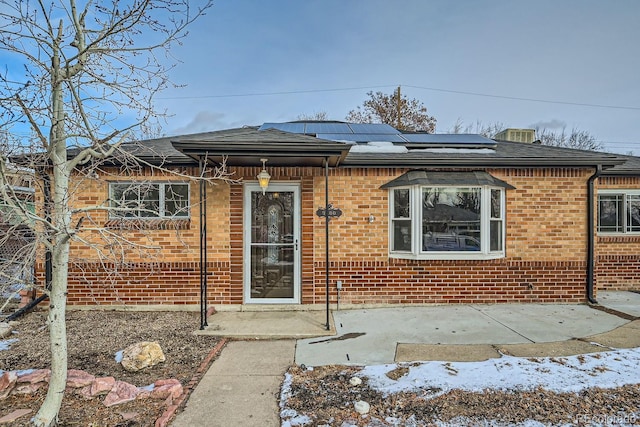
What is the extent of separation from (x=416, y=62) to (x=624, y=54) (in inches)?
239

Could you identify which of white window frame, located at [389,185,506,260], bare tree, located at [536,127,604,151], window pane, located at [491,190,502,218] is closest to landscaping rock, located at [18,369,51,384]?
white window frame, located at [389,185,506,260]

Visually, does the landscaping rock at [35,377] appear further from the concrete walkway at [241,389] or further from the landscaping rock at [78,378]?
the concrete walkway at [241,389]

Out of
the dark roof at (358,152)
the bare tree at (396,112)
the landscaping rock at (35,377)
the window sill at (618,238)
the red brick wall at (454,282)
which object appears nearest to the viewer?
the landscaping rock at (35,377)

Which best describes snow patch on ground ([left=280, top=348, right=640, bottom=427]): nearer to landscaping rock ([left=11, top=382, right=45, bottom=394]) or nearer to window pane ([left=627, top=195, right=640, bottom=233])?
landscaping rock ([left=11, top=382, right=45, bottom=394])

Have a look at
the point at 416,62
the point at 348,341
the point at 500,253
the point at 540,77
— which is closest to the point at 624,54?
the point at 540,77

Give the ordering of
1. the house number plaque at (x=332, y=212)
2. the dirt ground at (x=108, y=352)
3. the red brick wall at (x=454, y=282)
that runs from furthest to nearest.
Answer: the red brick wall at (x=454, y=282) < the house number plaque at (x=332, y=212) < the dirt ground at (x=108, y=352)

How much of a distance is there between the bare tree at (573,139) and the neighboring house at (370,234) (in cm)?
2651

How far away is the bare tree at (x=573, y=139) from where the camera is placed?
94.3 ft

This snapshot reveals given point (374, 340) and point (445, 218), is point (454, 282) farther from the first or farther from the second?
point (374, 340)

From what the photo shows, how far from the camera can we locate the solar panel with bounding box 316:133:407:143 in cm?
771

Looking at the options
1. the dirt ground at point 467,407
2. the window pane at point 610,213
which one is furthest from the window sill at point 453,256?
the window pane at point 610,213

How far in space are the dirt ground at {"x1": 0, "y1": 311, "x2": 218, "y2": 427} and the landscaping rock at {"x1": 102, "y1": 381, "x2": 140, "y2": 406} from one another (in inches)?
2.1

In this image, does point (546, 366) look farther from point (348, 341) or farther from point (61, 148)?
point (61, 148)

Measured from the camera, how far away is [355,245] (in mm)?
6562
